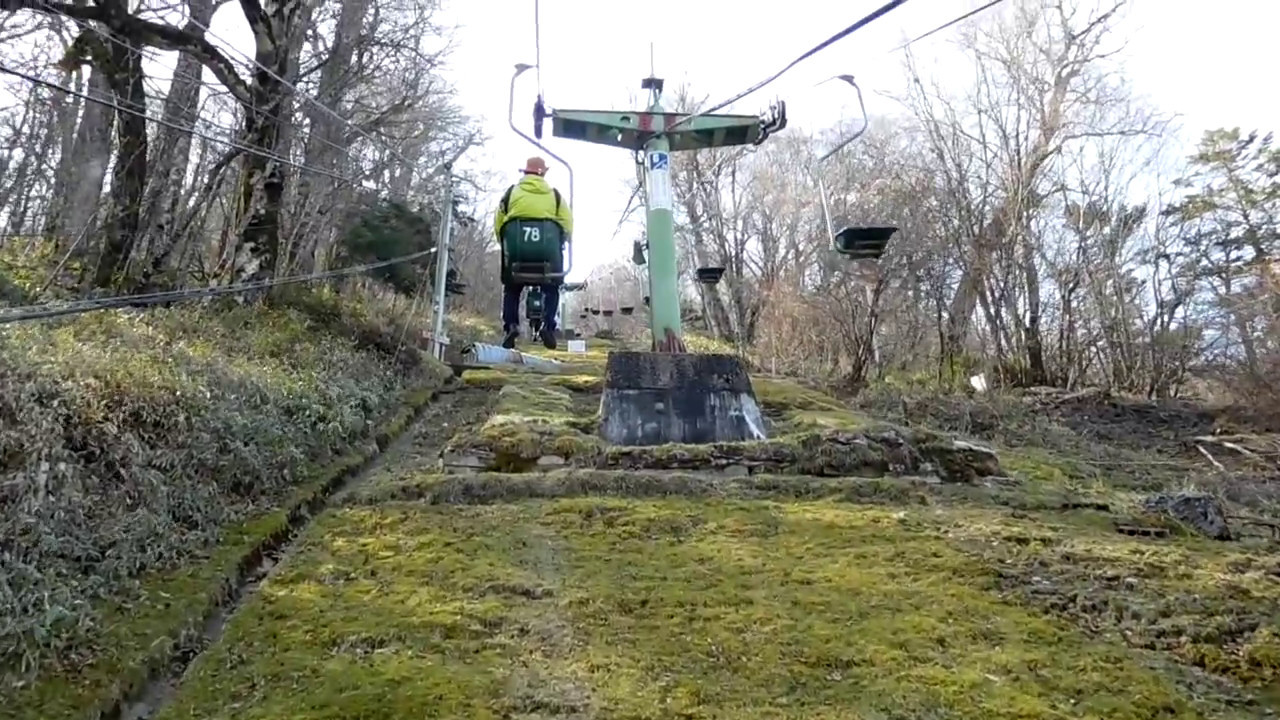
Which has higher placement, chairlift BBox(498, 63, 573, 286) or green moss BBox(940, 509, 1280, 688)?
chairlift BBox(498, 63, 573, 286)

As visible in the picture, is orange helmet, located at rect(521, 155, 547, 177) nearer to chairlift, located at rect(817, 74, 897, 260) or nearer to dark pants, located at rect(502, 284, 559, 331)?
dark pants, located at rect(502, 284, 559, 331)

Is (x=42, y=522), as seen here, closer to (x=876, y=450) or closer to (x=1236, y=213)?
(x=876, y=450)

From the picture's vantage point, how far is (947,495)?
12.6ft

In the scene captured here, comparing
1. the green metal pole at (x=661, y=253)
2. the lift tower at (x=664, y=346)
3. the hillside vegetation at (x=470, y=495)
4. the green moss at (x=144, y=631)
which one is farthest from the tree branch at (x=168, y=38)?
the green moss at (x=144, y=631)

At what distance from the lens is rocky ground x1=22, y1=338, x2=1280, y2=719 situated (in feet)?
6.35

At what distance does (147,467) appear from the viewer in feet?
9.91

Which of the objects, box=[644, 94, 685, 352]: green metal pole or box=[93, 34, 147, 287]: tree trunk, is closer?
box=[644, 94, 685, 352]: green metal pole

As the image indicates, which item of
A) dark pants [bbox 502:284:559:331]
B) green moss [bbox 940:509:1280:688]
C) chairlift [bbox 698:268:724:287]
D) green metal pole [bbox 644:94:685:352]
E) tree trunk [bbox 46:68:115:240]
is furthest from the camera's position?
chairlift [bbox 698:268:724:287]

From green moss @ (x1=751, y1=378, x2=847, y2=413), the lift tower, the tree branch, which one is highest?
the tree branch

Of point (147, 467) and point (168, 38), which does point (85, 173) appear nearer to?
point (168, 38)

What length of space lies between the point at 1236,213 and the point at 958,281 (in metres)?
4.03

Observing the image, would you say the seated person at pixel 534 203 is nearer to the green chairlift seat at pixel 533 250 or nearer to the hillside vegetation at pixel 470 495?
the green chairlift seat at pixel 533 250

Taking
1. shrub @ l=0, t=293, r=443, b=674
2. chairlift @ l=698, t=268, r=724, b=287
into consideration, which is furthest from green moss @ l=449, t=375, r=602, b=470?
chairlift @ l=698, t=268, r=724, b=287

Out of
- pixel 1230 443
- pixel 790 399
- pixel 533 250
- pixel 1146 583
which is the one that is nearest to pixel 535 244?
pixel 533 250
